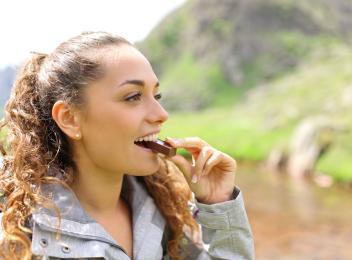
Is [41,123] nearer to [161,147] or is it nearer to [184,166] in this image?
[161,147]

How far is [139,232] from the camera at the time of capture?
422cm

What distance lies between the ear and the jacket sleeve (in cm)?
110

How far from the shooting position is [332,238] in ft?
65.4

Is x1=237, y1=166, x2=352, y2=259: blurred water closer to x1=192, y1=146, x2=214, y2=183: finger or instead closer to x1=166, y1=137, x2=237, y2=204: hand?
x1=166, y1=137, x2=237, y2=204: hand

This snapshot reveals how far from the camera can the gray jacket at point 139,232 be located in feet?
11.9

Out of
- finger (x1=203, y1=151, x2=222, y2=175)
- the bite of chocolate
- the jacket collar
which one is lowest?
the jacket collar

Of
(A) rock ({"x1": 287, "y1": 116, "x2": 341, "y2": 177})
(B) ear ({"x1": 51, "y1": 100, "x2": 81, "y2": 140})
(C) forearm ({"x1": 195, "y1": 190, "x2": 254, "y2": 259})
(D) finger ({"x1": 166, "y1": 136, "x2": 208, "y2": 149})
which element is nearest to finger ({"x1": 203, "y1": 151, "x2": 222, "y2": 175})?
(D) finger ({"x1": 166, "y1": 136, "x2": 208, "y2": 149})

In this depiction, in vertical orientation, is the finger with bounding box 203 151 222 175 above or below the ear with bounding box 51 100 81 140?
above

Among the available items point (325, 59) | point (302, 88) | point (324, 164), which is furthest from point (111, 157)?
point (325, 59)

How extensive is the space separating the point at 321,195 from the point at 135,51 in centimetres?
2395

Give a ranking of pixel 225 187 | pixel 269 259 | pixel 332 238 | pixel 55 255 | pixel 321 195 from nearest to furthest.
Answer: pixel 55 255, pixel 225 187, pixel 269 259, pixel 332 238, pixel 321 195

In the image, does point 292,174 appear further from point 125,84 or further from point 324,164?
point 125,84

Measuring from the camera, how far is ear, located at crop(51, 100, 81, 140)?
4.04 metres

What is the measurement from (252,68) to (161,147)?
91.4 metres
